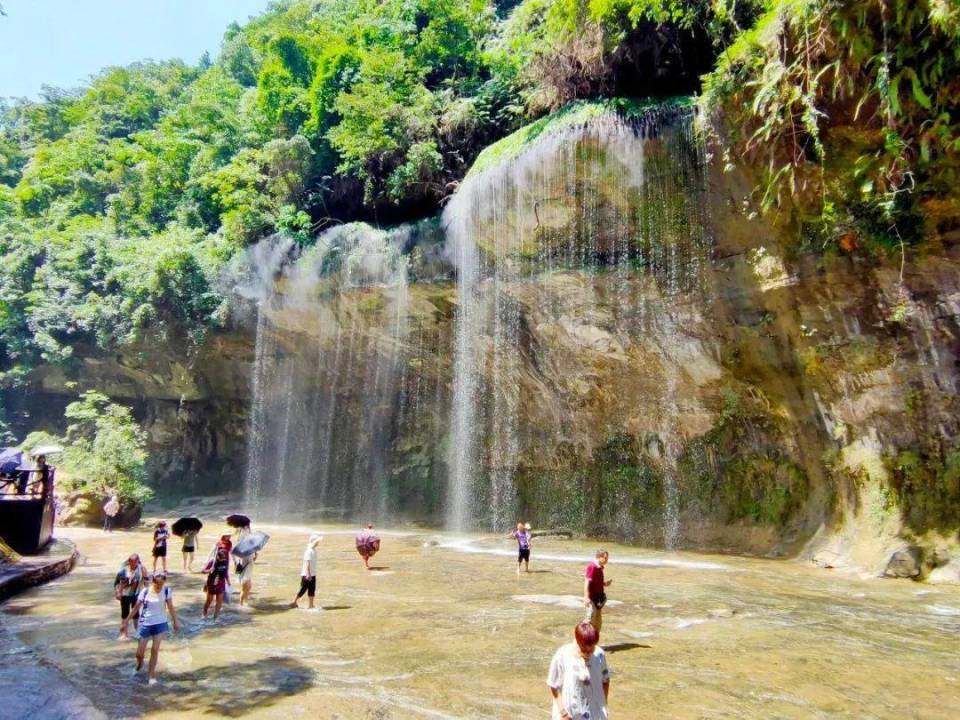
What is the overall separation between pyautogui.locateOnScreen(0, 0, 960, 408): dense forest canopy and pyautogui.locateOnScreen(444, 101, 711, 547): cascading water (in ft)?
5.84

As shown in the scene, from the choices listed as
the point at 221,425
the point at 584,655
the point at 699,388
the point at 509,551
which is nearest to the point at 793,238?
the point at 699,388

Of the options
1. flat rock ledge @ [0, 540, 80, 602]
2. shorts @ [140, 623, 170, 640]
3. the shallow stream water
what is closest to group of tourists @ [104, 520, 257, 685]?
shorts @ [140, 623, 170, 640]

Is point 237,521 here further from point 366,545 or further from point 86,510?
point 86,510

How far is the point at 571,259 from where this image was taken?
17.3m

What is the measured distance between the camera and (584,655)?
3.70 m

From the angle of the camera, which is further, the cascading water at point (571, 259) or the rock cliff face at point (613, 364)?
the cascading water at point (571, 259)

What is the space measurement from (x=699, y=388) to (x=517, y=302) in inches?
223

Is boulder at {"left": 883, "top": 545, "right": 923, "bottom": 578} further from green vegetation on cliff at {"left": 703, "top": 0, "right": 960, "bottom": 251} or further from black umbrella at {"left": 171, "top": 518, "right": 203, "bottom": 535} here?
black umbrella at {"left": 171, "top": 518, "right": 203, "bottom": 535}

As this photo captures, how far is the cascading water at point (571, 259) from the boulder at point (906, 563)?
21.5ft

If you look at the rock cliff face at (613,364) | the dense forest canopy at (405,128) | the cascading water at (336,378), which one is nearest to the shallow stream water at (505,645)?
the rock cliff face at (613,364)

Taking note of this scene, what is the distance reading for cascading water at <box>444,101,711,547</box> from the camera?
15375 millimetres

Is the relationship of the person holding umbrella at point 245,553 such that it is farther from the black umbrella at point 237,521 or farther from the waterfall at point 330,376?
the waterfall at point 330,376

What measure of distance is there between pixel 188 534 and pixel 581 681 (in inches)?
421

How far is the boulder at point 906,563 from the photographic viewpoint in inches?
452
